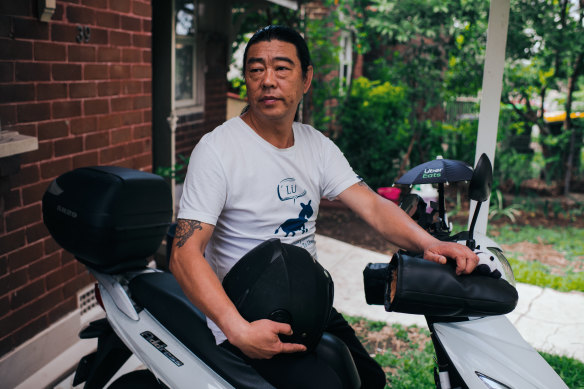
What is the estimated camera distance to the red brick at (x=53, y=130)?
2914mm

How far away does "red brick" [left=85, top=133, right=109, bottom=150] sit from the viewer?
11.0 feet

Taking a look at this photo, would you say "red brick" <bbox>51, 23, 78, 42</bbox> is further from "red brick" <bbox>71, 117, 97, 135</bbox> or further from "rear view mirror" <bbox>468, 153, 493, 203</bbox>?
"rear view mirror" <bbox>468, 153, 493, 203</bbox>

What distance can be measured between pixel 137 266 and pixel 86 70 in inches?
61.7

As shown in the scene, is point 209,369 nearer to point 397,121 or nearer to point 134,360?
point 134,360

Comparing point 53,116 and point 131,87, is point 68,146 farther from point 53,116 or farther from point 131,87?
point 131,87

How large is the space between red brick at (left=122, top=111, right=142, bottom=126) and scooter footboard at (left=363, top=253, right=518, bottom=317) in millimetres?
2731

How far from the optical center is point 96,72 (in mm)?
3375

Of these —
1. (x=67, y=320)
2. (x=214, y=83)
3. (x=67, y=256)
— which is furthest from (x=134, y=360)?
(x=214, y=83)

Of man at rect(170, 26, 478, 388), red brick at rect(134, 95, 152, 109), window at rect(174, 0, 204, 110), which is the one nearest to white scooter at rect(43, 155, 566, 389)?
man at rect(170, 26, 478, 388)

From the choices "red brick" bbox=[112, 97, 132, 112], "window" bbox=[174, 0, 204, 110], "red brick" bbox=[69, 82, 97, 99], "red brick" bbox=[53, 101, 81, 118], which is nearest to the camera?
"red brick" bbox=[53, 101, 81, 118]

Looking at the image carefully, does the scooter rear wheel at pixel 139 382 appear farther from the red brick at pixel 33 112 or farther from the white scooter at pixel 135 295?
the red brick at pixel 33 112

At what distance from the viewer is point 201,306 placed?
1.59 metres

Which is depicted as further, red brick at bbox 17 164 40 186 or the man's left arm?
red brick at bbox 17 164 40 186

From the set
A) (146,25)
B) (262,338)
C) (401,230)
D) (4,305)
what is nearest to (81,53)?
(146,25)
